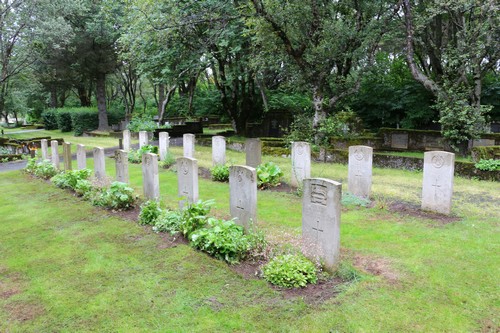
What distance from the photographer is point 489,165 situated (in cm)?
1102

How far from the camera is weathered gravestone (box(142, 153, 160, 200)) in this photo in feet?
27.3

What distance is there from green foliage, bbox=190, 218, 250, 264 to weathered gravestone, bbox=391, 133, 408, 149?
584 inches

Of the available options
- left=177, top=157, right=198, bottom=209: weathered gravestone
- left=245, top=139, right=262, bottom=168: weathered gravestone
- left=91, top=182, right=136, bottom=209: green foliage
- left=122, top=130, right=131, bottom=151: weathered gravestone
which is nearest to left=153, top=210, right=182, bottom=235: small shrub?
left=177, top=157, right=198, bottom=209: weathered gravestone

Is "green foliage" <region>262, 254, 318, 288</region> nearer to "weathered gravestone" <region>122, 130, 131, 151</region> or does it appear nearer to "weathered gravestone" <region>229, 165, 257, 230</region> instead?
"weathered gravestone" <region>229, 165, 257, 230</region>

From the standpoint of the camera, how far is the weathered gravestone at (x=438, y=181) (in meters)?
7.63

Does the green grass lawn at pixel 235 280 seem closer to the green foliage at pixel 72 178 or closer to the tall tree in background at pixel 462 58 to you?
the green foliage at pixel 72 178

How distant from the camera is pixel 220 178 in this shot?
1171 cm

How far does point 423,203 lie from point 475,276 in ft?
10.6

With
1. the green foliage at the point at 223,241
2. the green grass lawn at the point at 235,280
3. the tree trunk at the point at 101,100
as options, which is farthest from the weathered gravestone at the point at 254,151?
the tree trunk at the point at 101,100

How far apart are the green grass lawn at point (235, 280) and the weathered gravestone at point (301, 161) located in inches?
81.6

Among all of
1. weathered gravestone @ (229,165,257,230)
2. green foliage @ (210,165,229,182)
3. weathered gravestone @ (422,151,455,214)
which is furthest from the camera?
green foliage @ (210,165,229,182)

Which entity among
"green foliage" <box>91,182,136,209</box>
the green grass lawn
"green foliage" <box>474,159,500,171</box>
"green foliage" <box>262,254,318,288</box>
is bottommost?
the green grass lawn

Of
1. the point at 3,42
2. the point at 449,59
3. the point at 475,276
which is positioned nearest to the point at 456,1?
the point at 449,59

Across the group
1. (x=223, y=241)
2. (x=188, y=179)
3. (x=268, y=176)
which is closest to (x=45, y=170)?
(x=268, y=176)
